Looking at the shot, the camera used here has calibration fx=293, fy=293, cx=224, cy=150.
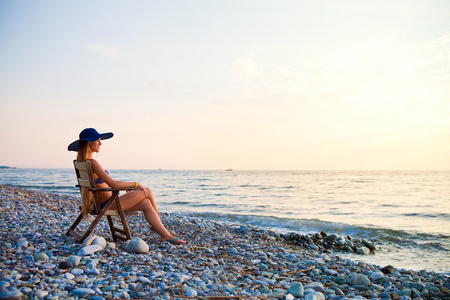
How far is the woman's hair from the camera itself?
17.2 feet

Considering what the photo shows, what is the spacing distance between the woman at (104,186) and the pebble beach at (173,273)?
0.58 m

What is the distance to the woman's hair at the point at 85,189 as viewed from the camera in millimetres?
5230

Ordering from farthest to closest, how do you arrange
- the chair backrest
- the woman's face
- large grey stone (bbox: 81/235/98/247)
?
the woman's face → the chair backrest → large grey stone (bbox: 81/235/98/247)

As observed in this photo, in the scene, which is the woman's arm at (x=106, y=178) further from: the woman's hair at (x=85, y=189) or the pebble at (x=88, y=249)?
the pebble at (x=88, y=249)

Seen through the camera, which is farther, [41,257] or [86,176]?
[86,176]

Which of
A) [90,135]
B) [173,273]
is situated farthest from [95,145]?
[173,273]

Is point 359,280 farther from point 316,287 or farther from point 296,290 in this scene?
point 296,290

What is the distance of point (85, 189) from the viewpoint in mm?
5309

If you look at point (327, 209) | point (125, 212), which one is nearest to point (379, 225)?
point (327, 209)

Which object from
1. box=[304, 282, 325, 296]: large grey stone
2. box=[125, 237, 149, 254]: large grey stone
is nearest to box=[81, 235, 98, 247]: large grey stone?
box=[125, 237, 149, 254]: large grey stone

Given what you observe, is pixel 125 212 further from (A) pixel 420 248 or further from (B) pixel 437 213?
(B) pixel 437 213

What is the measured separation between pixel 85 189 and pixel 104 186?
32 centimetres

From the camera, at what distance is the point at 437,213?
46.9ft

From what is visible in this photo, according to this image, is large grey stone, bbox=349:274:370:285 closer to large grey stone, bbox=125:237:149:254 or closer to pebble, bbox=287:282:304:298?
pebble, bbox=287:282:304:298
